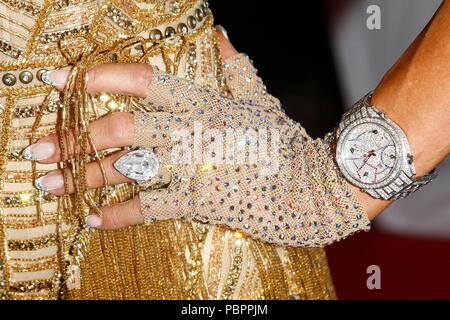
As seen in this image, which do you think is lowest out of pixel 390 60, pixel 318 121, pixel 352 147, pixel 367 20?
pixel 352 147

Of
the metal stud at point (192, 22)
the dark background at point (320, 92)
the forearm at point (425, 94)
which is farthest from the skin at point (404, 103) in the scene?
the dark background at point (320, 92)

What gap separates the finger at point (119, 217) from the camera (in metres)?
0.78

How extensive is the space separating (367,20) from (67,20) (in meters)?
2.28

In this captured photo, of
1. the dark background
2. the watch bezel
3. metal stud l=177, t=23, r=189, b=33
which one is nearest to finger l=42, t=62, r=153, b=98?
metal stud l=177, t=23, r=189, b=33

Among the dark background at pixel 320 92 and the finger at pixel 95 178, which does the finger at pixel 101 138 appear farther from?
the dark background at pixel 320 92

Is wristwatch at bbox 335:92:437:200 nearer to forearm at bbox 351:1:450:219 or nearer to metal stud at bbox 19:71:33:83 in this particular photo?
forearm at bbox 351:1:450:219

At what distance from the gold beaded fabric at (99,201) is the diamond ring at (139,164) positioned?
6cm

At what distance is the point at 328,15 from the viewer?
3002 mm

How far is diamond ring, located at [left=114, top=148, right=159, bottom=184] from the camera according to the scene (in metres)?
0.76

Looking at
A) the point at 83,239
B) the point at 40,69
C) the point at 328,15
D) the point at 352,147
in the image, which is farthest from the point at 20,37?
the point at 328,15

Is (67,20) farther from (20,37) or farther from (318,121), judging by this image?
(318,121)

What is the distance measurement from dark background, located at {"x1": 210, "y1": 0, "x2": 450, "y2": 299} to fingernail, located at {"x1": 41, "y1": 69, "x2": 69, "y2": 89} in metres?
1.66

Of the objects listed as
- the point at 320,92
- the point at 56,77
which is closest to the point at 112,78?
the point at 56,77

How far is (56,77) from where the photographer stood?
2.47 ft
